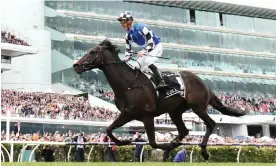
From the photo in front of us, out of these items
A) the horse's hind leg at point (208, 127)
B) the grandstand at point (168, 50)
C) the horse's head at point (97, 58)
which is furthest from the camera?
the grandstand at point (168, 50)

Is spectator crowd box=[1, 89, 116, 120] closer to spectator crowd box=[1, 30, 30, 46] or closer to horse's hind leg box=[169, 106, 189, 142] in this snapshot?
spectator crowd box=[1, 30, 30, 46]

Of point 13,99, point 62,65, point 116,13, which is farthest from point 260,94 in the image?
point 13,99

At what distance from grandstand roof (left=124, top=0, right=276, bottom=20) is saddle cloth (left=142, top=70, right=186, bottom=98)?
1499 inches

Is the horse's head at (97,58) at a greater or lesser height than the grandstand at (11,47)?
lesser

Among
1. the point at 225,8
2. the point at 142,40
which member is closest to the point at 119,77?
the point at 142,40

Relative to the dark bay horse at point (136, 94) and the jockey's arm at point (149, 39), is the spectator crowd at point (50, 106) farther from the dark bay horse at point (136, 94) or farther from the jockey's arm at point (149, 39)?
the jockey's arm at point (149, 39)

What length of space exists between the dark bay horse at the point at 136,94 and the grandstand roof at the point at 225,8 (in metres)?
38.1

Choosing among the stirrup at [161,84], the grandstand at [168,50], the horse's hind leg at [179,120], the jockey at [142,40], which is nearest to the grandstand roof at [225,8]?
the grandstand at [168,50]

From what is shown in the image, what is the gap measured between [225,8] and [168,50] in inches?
340

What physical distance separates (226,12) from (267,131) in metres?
13.3

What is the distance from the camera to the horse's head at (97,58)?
8.16 meters

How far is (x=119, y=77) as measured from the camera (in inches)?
320

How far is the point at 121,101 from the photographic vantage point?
8000mm

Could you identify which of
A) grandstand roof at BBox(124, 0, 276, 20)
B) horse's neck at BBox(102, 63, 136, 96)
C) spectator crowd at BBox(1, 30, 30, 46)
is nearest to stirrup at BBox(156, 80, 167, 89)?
horse's neck at BBox(102, 63, 136, 96)
